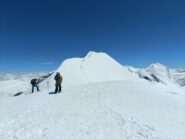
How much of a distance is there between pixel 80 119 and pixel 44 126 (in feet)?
8.14

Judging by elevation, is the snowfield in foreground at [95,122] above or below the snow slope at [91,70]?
below

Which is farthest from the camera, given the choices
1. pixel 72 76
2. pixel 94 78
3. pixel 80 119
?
pixel 94 78

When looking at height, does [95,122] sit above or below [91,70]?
below

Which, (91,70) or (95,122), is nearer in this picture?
(95,122)

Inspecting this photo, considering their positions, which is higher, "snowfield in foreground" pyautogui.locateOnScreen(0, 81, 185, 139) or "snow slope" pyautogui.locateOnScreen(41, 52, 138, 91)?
"snow slope" pyautogui.locateOnScreen(41, 52, 138, 91)

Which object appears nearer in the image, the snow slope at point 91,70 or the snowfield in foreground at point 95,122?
the snowfield in foreground at point 95,122

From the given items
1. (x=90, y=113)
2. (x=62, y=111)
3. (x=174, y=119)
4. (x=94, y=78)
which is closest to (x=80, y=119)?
(x=90, y=113)

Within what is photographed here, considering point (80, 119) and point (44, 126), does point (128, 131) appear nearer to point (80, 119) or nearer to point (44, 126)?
point (80, 119)

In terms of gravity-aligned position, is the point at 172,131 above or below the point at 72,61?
below

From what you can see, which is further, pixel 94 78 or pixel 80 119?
pixel 94 78

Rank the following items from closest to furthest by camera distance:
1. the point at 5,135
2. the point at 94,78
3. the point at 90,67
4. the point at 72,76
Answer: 1. the point at 5,135
2. the point at 72,76
3. the point at 94,78
4. the point at 90,67

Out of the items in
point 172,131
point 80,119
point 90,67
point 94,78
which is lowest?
point 172,131

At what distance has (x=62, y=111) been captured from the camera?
13.9 meters

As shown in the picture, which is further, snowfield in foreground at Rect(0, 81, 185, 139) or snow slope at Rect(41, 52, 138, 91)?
snow slope at Rect(41, 52, 138, 91)
